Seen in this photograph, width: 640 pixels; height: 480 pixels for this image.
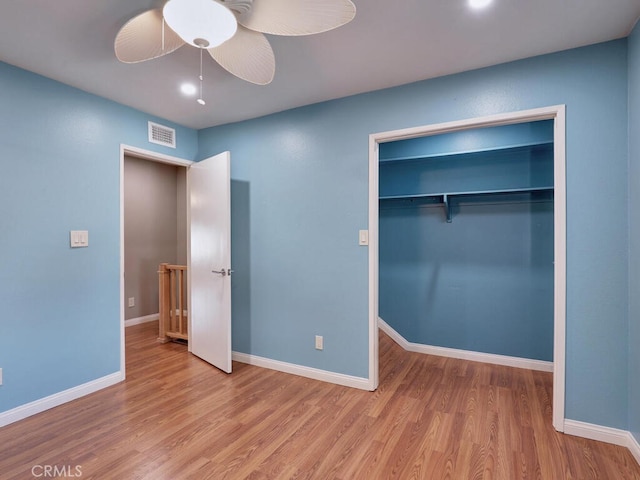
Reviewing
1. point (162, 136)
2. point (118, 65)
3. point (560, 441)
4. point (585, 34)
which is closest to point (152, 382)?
point (162, 136)

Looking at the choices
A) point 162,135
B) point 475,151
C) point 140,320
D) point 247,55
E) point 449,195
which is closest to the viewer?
point 247,55

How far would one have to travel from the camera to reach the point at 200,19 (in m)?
1.24

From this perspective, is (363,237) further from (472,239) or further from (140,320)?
(140,320)

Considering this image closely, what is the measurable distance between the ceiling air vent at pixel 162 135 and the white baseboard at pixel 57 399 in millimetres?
2083

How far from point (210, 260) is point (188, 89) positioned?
147cm

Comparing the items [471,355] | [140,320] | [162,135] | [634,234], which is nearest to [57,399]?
[162,135]

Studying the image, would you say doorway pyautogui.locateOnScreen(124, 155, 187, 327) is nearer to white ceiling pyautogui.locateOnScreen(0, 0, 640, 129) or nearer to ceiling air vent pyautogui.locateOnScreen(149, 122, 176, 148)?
ceiling air vent pyautogui.locateOnScreen(149, 122, 176, 148)

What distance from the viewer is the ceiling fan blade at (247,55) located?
1609 millimetres

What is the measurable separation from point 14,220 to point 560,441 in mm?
3697

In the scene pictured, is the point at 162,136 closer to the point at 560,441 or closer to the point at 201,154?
the point at 201,154

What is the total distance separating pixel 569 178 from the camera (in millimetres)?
2076

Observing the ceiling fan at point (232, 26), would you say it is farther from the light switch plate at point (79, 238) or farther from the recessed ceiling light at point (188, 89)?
the light switch plate at point (79, 238)

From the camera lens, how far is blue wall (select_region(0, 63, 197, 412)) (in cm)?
223

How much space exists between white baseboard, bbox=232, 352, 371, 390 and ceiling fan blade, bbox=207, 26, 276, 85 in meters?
2.28
